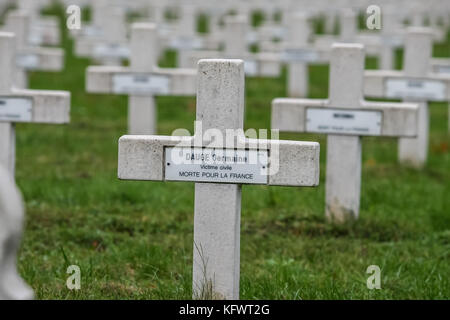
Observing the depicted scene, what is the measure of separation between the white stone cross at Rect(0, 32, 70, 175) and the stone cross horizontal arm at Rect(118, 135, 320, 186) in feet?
6.67

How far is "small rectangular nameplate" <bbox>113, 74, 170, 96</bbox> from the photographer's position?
31.1 feet

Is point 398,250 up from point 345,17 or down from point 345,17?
down

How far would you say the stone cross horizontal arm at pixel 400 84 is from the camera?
8961mm

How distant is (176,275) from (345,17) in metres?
11.2

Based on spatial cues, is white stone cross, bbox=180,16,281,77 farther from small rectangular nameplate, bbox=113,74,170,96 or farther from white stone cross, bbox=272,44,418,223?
white stone cross, bbox=272,44,418,223

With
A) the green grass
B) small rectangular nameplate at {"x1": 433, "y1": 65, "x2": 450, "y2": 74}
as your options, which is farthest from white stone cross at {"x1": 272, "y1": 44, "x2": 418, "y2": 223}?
small rectangular nameplate at {"x1": 433, "y1": 65, "x2": 450, "y2": 74}

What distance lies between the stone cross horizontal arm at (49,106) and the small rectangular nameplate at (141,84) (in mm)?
2393

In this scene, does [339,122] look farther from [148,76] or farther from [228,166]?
[148,76]

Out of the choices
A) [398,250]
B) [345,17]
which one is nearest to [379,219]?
[398,250]

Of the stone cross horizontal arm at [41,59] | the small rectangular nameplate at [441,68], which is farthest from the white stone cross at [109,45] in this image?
the small rectangular nameplate at [441,68]
